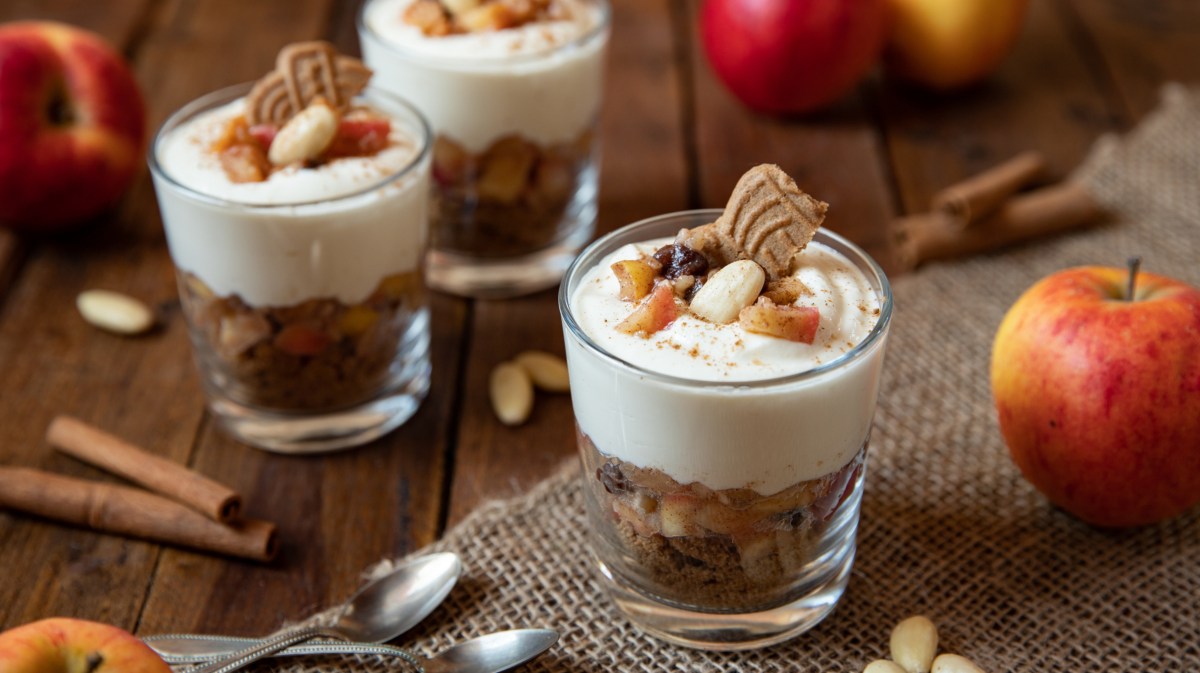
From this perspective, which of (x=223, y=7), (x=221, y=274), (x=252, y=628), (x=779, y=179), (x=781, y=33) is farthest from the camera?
(x=223, y=7)

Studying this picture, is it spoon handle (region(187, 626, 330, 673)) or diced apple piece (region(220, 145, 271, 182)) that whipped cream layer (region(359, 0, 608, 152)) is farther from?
spoon handle (region(187, 626, 330, 673))

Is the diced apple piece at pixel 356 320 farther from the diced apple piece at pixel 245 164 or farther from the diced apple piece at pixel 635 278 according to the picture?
the diced apple piece at pixel 635 278

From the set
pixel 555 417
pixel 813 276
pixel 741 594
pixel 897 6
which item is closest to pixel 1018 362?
pixel 813 276

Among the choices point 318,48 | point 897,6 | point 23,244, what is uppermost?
point 318,48

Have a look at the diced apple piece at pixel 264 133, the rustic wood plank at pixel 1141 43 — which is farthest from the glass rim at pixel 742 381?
the rustic wood plank at pixel 1141 43

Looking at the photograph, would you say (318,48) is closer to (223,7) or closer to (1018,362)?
(1018,362)

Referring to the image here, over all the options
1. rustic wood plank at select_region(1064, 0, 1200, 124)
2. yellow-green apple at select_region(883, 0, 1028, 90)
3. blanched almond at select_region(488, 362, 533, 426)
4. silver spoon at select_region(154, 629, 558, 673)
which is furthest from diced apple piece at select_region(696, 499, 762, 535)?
rustic wood plank at select_region(1064, 0, 1200, 124)

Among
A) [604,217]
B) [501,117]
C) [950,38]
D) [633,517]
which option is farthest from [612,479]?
[950,38]
